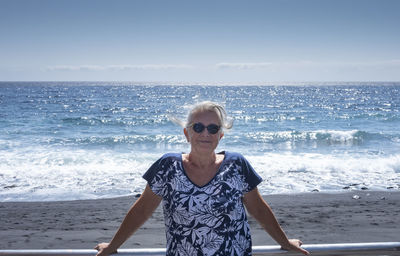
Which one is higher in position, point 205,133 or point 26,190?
point 205,133

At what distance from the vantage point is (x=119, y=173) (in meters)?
12.2

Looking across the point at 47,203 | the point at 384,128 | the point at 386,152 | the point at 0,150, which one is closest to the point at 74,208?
the point at 47,203

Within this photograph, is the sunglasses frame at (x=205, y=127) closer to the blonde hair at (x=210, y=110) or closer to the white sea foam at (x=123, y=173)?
the blonde hair at (x=210, y=110)

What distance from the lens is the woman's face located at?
78.0 inches

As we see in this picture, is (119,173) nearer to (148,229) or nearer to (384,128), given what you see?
(148,229)

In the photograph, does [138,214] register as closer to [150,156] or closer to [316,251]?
[316,251]

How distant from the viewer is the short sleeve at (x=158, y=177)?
6.15 feet

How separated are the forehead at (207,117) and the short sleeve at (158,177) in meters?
0.28

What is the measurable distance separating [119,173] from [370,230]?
7.67 meters

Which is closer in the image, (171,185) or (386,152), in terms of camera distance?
(171,185)

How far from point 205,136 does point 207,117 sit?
0.33 ft

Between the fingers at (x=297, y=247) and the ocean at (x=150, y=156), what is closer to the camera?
the fingers at (x=297, y=247)

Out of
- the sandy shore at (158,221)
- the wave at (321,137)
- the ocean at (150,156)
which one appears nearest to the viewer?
the sandy shore at (158,221)

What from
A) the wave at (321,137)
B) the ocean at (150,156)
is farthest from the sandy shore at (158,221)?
the wave at (321,137)
